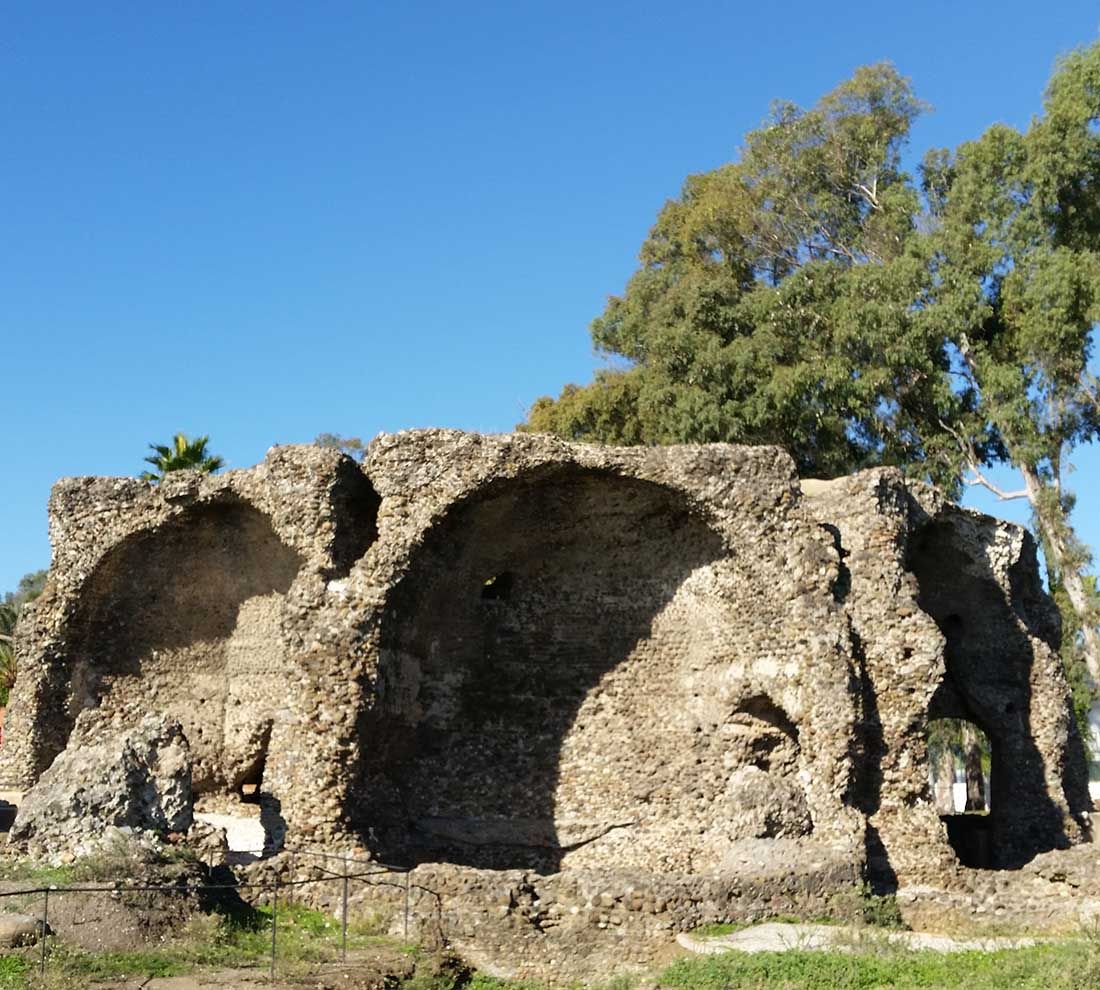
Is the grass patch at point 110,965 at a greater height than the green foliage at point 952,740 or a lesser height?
lesser

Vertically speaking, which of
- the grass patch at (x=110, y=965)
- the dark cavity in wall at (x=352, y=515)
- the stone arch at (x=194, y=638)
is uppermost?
the dark cavity in wall at (x=352, y=515)

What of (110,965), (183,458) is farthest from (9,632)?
(110,965)

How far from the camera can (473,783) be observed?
19.5 meters

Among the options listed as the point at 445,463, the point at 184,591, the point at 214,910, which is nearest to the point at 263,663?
the point at 184,591

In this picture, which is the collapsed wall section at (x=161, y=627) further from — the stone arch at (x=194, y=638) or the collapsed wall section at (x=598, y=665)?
the collapsed wall section at (x=598, y=665)

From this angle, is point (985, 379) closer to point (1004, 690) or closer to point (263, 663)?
point (1004, 690)

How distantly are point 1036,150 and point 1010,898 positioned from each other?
56.6 ft

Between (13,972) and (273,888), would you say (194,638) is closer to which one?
(273,888)

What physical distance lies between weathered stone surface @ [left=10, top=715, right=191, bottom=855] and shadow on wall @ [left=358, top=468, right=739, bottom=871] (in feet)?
13.2

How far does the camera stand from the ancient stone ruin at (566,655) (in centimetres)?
1742

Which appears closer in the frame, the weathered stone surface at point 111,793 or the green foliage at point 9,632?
the weathered stone surface at point 111,793

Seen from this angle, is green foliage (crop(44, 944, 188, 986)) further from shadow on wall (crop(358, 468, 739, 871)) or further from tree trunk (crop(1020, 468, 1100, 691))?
tree trunk (crop(1020, 468, 1100, 691))

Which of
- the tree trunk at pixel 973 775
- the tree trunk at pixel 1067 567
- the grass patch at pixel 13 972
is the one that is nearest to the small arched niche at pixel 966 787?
the tree trunk at pixel 973 775

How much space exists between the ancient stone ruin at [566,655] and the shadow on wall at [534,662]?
0.05 m
